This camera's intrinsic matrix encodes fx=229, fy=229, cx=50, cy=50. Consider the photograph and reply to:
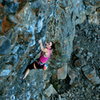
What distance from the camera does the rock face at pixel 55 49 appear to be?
8.48 metres

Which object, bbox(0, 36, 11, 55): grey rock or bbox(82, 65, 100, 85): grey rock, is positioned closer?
bbox(0, 36, 11, 55): grey rock

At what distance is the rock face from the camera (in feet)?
27.8

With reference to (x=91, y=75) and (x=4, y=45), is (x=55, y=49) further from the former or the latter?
(x=4, y=45)

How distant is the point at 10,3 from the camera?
780cm

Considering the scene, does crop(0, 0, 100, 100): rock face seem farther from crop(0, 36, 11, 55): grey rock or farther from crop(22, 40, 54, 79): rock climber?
crop(22, 40, 54, 79): rock climber

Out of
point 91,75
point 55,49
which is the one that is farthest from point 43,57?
point 91,75

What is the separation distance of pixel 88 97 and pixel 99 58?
3729 millimetres

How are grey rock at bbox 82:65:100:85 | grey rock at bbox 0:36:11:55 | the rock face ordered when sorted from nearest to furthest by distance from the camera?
grey rock at bbox 0:36:11:55 → the rock face → grey rock at bbox 82:65:100:85

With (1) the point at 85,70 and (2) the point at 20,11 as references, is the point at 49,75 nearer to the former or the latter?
(1) the point at 85,70

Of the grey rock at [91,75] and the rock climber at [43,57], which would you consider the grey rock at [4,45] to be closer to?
the rock climber at [43,57]

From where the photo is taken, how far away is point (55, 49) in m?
16.3

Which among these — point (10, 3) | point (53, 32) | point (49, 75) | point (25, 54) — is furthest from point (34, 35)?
point (49, 75)

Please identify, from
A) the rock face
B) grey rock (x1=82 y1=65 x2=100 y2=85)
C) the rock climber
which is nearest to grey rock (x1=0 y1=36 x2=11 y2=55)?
the rock face

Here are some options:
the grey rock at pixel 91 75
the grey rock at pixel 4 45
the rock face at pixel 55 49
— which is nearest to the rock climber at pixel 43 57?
the rock face at pixel 55 49
